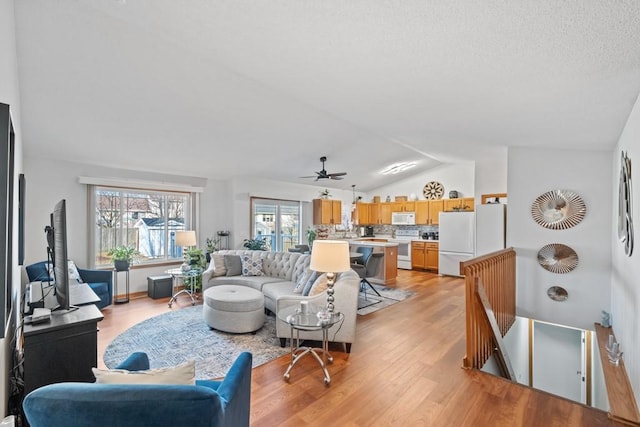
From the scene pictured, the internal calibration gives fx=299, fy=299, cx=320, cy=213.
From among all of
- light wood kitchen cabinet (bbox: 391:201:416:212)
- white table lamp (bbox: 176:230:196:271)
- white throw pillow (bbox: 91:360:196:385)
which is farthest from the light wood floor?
light wood kitchen cabinet (bbox: 391:201:416:212)

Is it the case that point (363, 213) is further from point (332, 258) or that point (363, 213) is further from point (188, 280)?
point (332, 258)

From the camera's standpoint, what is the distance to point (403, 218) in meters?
8.52

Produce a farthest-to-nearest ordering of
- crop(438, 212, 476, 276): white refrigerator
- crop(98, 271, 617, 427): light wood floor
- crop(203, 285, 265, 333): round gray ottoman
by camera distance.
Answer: crop(438, 212, 476, 276): white refrigerator
crop(203, 285, 265, 333): round gray ottoman
crop(98, 271, 617, 427): light wood floor

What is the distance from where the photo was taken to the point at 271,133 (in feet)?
15.2

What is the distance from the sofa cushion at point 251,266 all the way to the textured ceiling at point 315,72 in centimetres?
191

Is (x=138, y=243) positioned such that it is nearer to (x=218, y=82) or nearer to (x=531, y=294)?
(x=218, y=82)

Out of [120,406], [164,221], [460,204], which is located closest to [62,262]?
[120,406]

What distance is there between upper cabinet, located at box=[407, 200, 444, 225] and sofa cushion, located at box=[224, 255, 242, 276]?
5.32 m

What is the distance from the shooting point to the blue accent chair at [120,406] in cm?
96

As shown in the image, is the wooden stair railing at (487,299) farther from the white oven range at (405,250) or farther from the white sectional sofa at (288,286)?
the white oven range at (405,250)

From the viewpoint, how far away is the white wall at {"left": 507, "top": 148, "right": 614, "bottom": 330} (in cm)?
384

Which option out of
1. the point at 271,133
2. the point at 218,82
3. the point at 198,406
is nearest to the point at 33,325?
the point at 198,406

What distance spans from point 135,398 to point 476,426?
2.15 metres

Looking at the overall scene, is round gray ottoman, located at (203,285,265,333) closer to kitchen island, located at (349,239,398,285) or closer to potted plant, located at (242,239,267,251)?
potted plant, located at (242,239,267,251)
